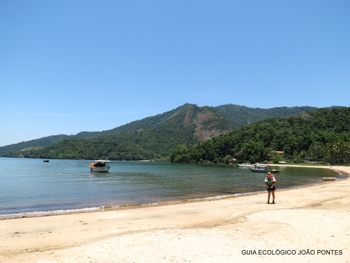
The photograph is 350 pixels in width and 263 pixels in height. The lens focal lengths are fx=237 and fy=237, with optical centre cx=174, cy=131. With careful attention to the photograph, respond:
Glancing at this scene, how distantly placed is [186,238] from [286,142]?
513ft

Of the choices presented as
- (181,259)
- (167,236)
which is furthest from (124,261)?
(167,236)

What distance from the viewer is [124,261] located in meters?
7.95

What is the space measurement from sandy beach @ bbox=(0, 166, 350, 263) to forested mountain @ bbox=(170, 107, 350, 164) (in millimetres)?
107750

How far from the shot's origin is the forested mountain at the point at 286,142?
125 meters

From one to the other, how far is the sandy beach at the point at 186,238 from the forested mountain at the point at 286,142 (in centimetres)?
10775

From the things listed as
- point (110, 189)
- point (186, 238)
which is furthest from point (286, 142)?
point (186, 238)

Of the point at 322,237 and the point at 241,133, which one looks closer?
Result: the point at 322,237

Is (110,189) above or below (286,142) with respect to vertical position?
below

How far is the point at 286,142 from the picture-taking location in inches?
5910

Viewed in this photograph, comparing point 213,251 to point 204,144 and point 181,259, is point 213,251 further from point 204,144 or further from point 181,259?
point 204,144

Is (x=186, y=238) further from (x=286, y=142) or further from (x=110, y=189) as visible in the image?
(x=286, y=142)

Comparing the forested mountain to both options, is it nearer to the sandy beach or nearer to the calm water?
the calm water

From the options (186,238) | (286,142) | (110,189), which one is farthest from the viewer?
(286,142)

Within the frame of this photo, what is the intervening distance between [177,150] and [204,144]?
77.8ft
